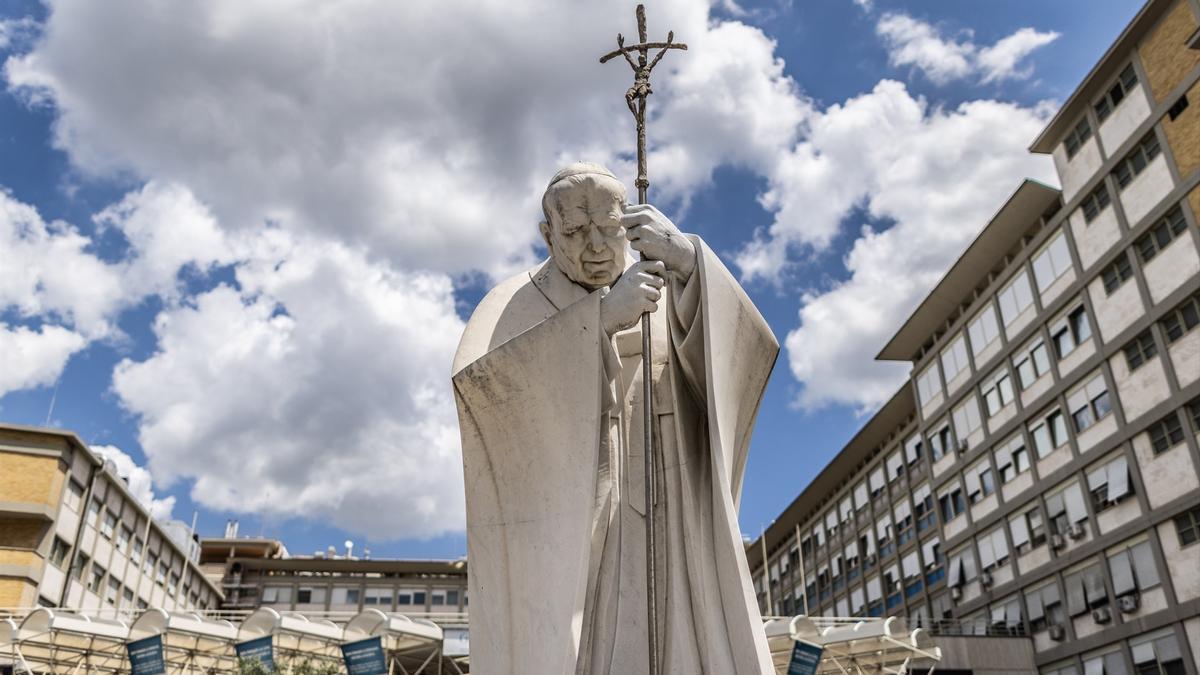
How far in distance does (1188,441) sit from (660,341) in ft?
107

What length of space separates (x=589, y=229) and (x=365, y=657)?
25.3 meters

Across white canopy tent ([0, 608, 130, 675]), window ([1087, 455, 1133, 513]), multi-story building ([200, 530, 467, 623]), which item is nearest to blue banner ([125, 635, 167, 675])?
white canopy tent ([0, 608, 130, 675])

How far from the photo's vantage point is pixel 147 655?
26391mm

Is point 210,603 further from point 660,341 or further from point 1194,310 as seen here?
point 660,341

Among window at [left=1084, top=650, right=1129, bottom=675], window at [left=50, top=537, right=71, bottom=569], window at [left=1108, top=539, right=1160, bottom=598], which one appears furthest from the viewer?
window at [left=50, top=537, right=71, bottom=569]

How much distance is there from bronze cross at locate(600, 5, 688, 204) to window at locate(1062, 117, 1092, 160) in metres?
38.5

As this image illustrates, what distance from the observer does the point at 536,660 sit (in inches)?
163

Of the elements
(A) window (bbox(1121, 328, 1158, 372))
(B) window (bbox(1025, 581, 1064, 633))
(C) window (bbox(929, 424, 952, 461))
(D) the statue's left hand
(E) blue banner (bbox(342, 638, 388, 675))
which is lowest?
(D) the statue's left hand

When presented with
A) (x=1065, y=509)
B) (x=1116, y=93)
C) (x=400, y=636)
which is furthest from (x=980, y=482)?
(x=400, y=636)

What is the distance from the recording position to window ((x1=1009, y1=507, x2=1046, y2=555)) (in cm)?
4038

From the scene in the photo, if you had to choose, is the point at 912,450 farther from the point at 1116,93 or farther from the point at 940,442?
the point at 1116,93

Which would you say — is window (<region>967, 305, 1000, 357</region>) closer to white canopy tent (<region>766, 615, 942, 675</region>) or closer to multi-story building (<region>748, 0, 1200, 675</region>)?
multi-story building (<region>748, 0, 1200, 675</region>)

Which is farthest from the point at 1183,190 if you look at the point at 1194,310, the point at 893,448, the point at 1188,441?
the point at 893,448

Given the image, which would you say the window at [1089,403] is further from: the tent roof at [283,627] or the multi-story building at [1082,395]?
the tent roof at [283,627]
